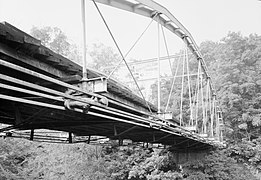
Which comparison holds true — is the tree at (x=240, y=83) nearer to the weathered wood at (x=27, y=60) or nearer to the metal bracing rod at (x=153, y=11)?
the metal bracing rod at (x=153, y=11)

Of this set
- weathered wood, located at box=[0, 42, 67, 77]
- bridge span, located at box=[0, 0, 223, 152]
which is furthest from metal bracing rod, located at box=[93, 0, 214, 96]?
weathered wood, located at box=[0, 42, 67, 77]

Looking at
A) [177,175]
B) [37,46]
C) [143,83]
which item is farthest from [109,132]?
[143,83]

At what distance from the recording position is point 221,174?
11.8 metres

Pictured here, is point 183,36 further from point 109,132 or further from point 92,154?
point 92,154

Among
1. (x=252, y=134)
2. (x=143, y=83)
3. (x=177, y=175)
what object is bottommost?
(x=177, y=175)

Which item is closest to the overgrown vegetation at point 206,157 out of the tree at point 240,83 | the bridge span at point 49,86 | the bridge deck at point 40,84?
the tree at point 240,83

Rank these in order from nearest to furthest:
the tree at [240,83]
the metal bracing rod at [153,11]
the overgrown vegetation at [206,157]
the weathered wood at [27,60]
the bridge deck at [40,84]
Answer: the bridge deck at [40,84] → the weathered wood at [27,60] → the metal bracing rod at [153,11] → the overgrown vegetation at [206,157] → the tree at [240,83]

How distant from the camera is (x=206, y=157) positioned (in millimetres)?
12297

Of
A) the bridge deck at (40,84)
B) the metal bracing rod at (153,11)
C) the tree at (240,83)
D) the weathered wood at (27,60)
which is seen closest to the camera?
the bridge deck at (40,84)

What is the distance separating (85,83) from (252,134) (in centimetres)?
1374

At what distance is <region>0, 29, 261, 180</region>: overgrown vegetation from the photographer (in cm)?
1206

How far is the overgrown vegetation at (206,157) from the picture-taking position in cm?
1206

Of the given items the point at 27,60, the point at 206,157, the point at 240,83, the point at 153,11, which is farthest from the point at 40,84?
the point at 240,83

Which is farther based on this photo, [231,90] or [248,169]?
[231,90]
